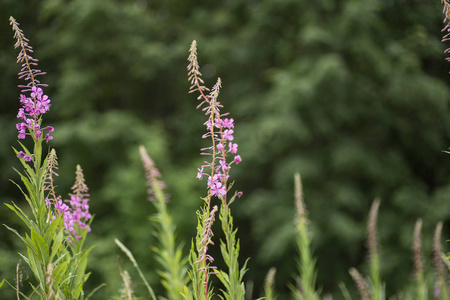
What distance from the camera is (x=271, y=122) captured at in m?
9.13

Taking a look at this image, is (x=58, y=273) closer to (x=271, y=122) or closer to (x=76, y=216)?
(x=76, y=216)

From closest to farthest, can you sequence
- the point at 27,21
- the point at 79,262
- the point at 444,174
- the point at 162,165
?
the point at 79,262
the point at 444,174
the point at 162,165
the point at 27,21

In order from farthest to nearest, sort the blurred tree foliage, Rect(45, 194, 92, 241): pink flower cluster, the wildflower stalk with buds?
1. the blurred tree foliage
2. Rect(45, 194, 92, 241): pink flower cluster
3. the wildflower stalk with buds

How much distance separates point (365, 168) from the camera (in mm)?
9633

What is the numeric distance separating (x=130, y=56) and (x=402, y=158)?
21.8ft

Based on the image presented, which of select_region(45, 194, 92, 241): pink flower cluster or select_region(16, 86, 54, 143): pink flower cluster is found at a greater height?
select_region(16, 86, 54, 143): pink flower cluster

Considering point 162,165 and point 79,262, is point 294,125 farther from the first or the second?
point 79,262

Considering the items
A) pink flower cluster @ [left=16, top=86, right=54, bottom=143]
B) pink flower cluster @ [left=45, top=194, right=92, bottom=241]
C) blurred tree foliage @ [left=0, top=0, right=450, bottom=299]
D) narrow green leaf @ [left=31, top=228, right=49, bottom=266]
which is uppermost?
blurred tree foliage @ [left=0, top=0, right=450, bottom=299]

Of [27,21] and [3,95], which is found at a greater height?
[27,21]

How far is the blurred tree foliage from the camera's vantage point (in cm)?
902

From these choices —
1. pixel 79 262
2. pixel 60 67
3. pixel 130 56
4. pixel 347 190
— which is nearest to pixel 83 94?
pixel 60 67

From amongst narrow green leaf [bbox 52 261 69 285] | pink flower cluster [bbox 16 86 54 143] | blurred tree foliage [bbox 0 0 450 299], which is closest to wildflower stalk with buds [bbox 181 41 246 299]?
narrow green leaf [bbox 52 261 69 285]

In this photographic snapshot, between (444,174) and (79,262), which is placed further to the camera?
(444,174)

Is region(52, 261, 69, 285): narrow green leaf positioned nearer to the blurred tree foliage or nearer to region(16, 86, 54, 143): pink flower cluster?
region(16, 86, 54, 143): pink flower cluster
